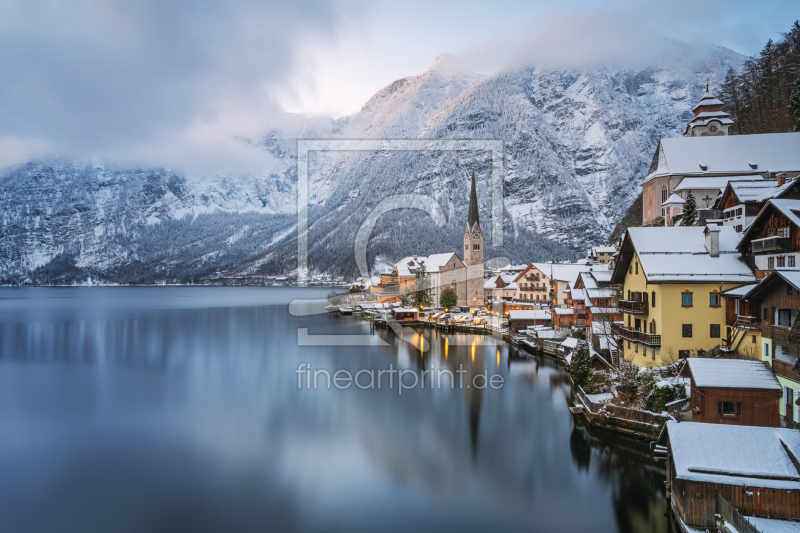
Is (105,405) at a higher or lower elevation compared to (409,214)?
lower

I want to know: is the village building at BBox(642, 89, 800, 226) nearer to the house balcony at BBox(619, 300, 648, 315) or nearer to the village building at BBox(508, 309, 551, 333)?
the village building at BBox(508, 309, 551, 333)

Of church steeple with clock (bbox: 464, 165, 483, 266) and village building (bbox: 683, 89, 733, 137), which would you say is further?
church steeple with clock (bbox: 464, 165, 483, 266)

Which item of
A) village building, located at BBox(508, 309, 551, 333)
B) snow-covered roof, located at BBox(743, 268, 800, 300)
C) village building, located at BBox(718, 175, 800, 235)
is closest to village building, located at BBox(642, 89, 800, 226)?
village building, located at BBox(718, 175, 800, 235)

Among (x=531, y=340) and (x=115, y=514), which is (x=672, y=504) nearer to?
(x=115, y=514)

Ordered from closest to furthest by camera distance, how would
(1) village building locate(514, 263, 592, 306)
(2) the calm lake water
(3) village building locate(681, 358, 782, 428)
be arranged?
(2) the calm lake water → (3) village building locate(681, 358, 782, 428) → (1) village building locate(514, 263, 592, 306)

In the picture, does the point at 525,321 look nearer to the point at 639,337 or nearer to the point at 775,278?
the point at 639,337

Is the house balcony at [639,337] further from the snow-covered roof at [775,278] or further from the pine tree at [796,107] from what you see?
the pine tree at [796,107]

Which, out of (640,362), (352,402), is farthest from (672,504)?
(352,402)
